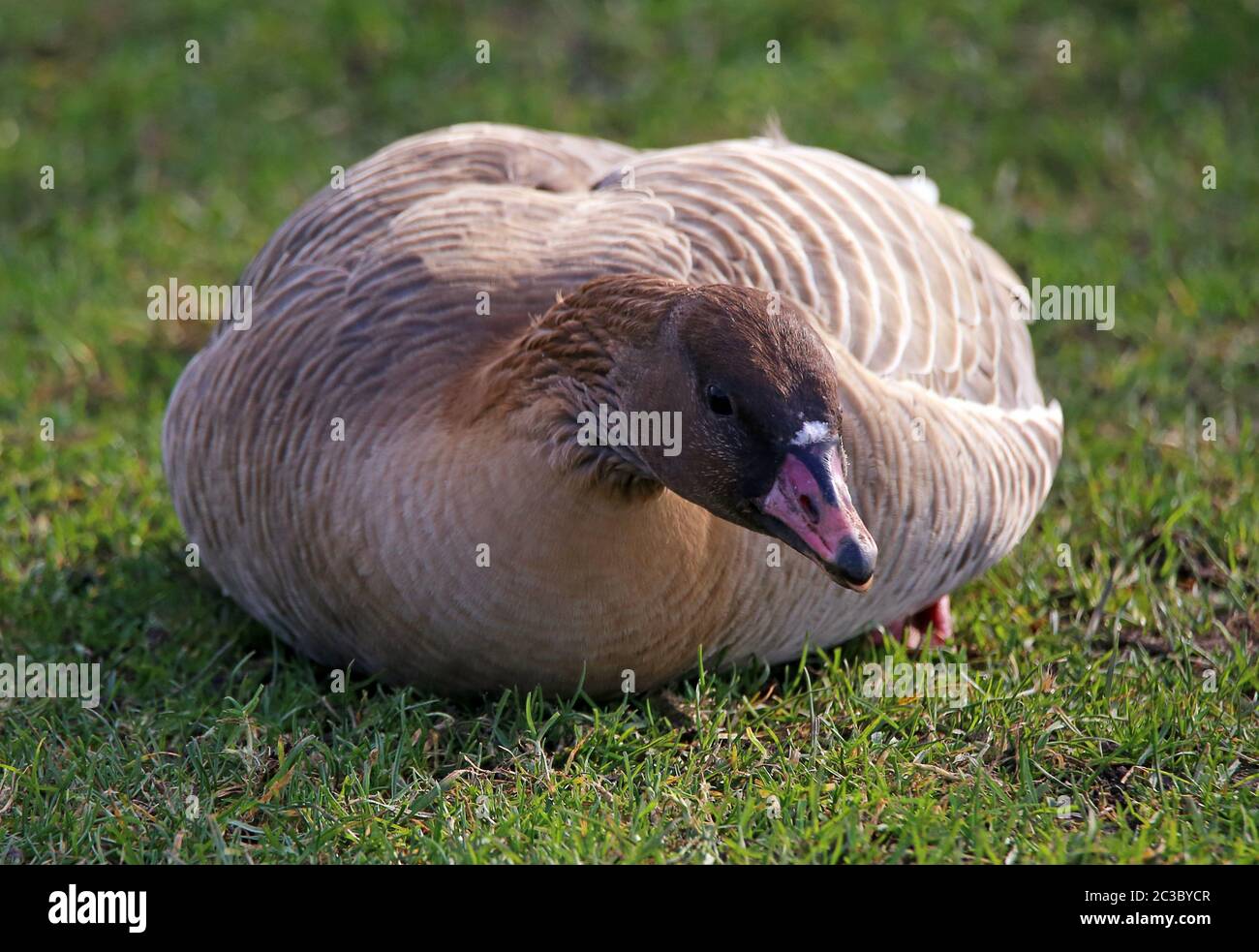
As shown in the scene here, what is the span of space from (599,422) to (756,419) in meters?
0.45

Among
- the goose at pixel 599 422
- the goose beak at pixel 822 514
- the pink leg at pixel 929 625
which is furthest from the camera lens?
the pink leg at pixel 929 625

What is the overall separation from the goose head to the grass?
0.73 meters

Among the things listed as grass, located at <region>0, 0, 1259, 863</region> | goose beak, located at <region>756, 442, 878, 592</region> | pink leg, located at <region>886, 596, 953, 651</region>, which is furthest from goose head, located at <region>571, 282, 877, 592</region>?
pink leg, located at <region>886, 596, 953, 651</region>

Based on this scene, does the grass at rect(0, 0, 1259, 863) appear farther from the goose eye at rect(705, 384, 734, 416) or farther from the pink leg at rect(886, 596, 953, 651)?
the goose eye at rect(705, 384, 734, 416)

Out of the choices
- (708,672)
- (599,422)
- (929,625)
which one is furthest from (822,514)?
(929,625)

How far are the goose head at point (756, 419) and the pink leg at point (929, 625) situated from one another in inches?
50.8

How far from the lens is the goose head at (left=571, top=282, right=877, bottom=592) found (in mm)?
3414

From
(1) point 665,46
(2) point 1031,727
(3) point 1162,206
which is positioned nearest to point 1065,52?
(3) point 1162,206

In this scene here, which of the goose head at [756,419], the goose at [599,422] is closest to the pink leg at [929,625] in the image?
the goose at [599,422]

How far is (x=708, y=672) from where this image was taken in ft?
14.2

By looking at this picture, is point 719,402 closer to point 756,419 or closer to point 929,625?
point 756,419

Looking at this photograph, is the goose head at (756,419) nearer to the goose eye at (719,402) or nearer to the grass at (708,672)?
the goose eye at (719,402)

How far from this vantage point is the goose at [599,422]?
11.8 feet
